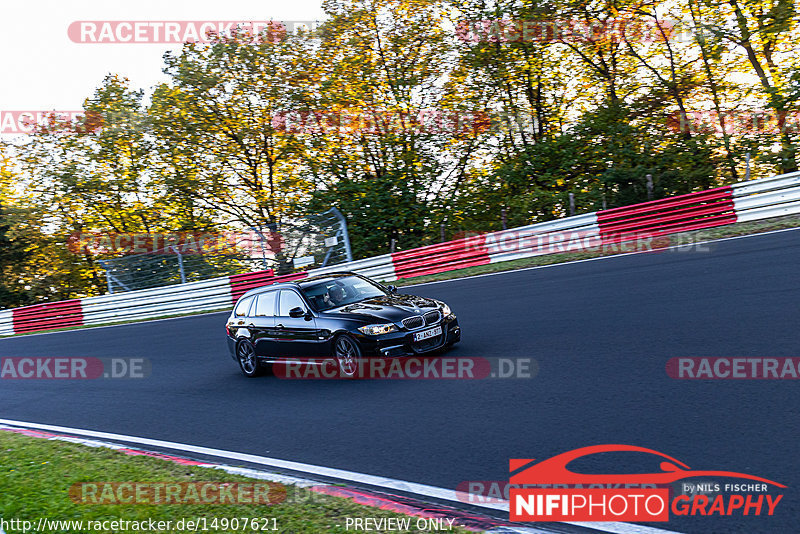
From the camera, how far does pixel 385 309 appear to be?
958 centimetres

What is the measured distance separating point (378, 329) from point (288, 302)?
80.2 inches

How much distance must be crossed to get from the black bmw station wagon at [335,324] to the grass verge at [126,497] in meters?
3.15

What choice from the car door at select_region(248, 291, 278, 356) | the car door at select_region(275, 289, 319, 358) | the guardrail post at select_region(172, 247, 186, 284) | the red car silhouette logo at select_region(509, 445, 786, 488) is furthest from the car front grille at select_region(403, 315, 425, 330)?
the guardrail post at select_region(172, 247, 186, 284)

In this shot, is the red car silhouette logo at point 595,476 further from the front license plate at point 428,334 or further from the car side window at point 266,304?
the car side window at point 266,304

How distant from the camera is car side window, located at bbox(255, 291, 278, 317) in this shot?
429 inches

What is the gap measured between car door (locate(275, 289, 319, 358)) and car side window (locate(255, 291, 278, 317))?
0.19 metres

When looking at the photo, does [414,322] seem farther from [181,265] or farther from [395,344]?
[181,265]

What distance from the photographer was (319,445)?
22.9 ft

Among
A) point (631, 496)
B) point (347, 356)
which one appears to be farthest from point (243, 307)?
point (631, 496)

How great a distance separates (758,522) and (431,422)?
3.50 m

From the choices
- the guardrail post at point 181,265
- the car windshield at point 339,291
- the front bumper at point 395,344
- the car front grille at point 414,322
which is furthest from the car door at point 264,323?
the guardrail post at point 181,265

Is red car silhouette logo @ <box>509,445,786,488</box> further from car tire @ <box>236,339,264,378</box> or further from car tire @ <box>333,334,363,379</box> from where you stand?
car tire @ <box>236,339,264,378</box>

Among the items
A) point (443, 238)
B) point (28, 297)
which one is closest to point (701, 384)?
point (443, 238)

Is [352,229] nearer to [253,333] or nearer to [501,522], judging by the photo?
[253,333]
